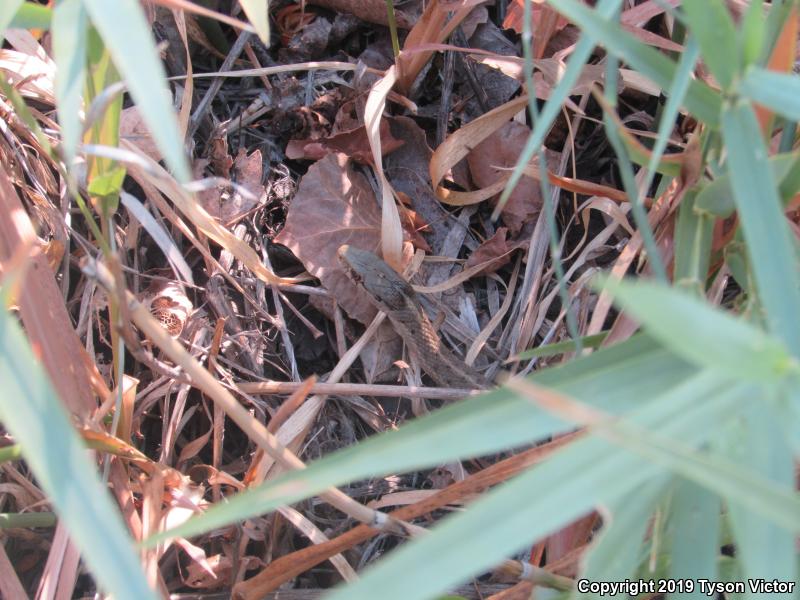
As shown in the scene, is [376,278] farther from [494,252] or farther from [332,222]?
[494,252]

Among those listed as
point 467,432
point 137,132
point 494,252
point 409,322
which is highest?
point 467,432

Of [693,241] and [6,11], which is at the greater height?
[6,11]

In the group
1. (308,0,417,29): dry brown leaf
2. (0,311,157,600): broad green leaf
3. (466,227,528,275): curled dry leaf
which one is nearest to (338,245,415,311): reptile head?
(466,227,528,275): curled dry leaf

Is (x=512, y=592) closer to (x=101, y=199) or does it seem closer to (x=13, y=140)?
(x=101, y=199)

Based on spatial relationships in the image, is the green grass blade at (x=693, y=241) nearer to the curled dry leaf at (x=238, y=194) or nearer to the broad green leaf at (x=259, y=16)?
the broad green leaf at (x=259, y=16)

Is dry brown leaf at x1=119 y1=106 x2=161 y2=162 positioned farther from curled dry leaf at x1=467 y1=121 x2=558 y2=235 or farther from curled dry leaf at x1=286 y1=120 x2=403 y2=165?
curled dry leaf at x1=467 y1=121 x2=558 y2=235

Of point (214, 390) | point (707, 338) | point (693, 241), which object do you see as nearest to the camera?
point (707, 338)

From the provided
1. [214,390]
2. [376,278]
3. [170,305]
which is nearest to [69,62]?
[214,390]
